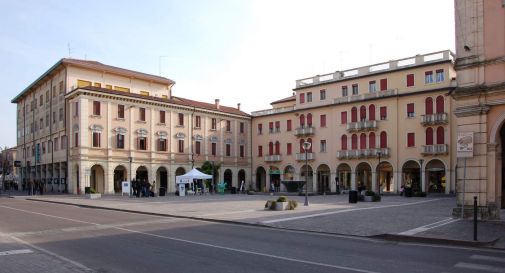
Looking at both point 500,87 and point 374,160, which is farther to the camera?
point 374,160

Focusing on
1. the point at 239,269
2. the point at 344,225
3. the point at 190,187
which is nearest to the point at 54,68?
the point at 190,187

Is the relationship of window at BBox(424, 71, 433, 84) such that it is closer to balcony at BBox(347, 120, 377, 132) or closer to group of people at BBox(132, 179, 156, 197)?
balcony at BBox(347, 120, 377, 132)

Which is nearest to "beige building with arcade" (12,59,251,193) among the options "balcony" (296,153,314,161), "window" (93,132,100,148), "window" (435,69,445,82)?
"window" (93,132,100,148)

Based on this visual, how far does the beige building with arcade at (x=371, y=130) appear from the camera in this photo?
49.2 metres

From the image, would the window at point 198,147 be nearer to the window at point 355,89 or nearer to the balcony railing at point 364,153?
the balcony railing at point 364,153

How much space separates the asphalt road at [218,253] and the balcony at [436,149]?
126ft

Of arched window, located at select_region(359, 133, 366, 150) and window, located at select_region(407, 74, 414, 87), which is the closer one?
window, located at select_region(407, 74, 414, 87)

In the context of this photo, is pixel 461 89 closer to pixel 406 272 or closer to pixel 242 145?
pixel 406 272

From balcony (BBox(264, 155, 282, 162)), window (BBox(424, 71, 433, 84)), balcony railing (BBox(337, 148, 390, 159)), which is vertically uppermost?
window (BBox(424, 71, 433, 84))

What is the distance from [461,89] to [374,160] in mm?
37826

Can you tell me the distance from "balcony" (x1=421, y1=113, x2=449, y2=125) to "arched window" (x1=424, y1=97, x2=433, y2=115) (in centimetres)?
78

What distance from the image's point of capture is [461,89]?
58.1ft

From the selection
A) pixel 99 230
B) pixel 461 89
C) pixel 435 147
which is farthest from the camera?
pixel 435 147

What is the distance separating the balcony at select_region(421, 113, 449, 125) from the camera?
48062 millimetres
